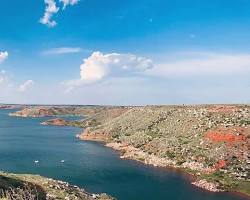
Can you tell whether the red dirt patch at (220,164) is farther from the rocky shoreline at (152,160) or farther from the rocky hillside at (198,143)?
the rocky shoreline at (152,160)

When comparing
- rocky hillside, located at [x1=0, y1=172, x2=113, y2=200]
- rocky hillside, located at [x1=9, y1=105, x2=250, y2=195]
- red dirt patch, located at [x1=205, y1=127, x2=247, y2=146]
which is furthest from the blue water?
red dirt patch, located at [x1=205, y1=127, x2=247, y2=146]

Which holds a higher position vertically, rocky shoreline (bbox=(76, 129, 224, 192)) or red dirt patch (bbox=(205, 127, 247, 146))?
red dirt patch (bbox=(205, 127, 247, 146))

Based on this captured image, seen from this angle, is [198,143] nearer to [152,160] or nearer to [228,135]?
[228,135]

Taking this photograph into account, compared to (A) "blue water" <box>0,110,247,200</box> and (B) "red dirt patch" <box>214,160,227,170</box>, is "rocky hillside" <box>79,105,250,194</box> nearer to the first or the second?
(B) "red dirt patch" <box>214,160,227,170</box>

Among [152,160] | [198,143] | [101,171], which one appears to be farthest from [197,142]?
[101,171]

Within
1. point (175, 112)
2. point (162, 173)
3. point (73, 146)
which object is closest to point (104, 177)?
point (162, 173)

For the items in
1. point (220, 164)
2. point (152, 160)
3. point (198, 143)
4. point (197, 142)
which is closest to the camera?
point (220, 164)

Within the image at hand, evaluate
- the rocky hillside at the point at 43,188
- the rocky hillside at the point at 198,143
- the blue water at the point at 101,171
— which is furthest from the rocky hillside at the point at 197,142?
the rocky hillside at the point at 43,188

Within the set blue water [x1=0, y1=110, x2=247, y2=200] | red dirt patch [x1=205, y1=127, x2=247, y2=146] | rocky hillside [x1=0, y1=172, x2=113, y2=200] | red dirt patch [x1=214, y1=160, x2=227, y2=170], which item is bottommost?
blue water [x1=0, y1=110, x2=247, y2=200]

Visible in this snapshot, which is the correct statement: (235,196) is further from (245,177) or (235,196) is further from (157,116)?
(157,116)

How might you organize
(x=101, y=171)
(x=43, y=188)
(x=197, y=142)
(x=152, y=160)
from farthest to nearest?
1. (x=197, y=142)
2. (x=152, y=160)
3. (x=101, y=171)
4. (x=43, y=188)
